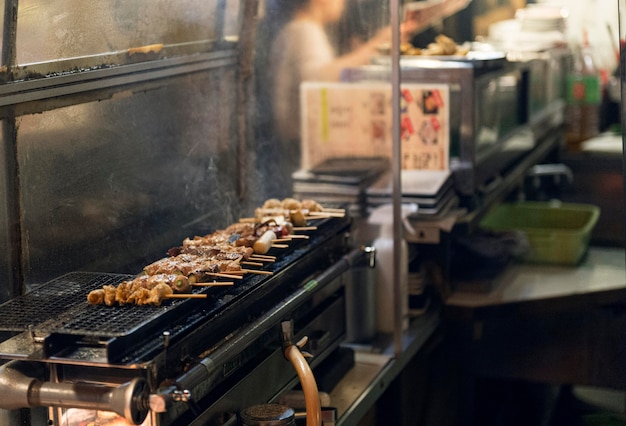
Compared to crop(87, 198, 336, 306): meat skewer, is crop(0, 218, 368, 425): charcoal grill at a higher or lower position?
lower

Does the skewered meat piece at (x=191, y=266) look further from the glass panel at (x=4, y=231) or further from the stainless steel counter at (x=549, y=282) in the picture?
the stainless steel counter at (x=549, y=282)

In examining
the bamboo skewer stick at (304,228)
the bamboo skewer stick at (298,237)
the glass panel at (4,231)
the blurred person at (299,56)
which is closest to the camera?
the glass panel at (4,231)

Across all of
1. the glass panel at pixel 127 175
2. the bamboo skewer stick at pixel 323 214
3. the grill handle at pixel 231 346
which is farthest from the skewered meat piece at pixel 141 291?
the bamboo skewer stick at pixel 323 214

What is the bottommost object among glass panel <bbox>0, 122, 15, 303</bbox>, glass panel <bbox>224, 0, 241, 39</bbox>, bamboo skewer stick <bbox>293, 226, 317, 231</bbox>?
bamboo skewer stick <bbox>293, 226, 317, 231</bbox>

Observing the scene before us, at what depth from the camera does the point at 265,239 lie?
9.39 ft

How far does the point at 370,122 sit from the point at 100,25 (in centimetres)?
146

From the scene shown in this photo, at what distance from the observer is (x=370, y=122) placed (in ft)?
12.8

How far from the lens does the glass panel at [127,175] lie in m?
A: 2.54

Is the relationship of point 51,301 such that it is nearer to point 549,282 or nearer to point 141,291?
point 141,291

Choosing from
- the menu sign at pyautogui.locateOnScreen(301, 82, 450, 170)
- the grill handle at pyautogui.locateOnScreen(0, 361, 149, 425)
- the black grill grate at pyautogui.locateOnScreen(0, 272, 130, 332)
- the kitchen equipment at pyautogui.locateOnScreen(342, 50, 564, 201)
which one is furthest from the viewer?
the kitchen equipment at pyautogui.locateOnScreen(342, 50, 564, 201)

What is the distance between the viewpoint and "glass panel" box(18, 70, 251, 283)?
2541 millimetres

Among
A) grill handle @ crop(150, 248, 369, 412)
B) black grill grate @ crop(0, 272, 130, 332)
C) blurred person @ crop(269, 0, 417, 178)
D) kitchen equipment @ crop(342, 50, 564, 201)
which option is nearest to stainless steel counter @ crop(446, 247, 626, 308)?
kitchen equipment @ crop(342, 50, 564, 201)

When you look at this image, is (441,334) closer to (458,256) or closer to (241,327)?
(458,256)

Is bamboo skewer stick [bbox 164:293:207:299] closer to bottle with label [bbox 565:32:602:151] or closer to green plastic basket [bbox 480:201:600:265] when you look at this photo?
green plastic basket [bbox 480:201:600:265]
